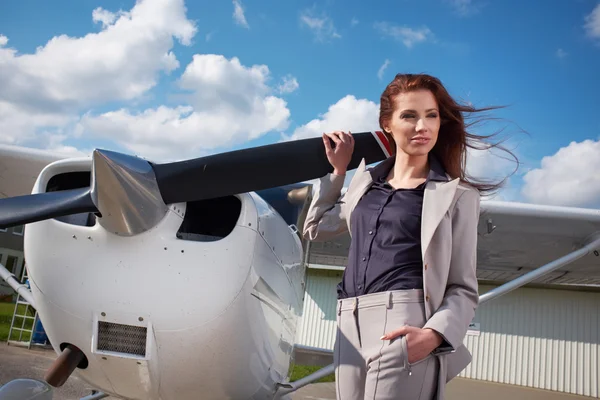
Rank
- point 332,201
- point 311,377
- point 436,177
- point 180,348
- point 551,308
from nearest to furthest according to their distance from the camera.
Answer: point 436,177 < point 332,201 < point 180,348 < point 311,377 < point 551,308

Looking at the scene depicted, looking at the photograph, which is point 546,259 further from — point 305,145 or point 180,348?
point 180,348

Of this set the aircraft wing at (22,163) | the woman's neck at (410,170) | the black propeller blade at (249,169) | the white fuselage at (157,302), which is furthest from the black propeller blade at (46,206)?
the aircraft wing at (22,163)

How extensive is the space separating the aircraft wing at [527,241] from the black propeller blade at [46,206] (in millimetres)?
3856

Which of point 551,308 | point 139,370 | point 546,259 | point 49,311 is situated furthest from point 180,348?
point 551,308

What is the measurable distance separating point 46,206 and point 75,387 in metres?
5.10

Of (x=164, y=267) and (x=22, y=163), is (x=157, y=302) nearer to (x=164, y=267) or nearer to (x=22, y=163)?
(x=164, y=267)

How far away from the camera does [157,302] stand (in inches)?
97.9

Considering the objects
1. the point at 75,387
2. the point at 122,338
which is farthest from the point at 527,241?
the point at 75,387

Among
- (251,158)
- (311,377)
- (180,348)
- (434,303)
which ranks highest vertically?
(251,158)

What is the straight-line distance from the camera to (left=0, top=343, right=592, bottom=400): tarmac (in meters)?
6.56

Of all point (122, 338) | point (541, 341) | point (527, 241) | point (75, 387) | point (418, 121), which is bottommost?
point (75, 387)

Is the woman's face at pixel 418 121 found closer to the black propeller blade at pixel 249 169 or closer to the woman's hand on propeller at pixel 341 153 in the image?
the woman's hand on propeller at pixel 341 153

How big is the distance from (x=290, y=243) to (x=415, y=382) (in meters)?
2.42

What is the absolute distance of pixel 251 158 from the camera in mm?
2809
